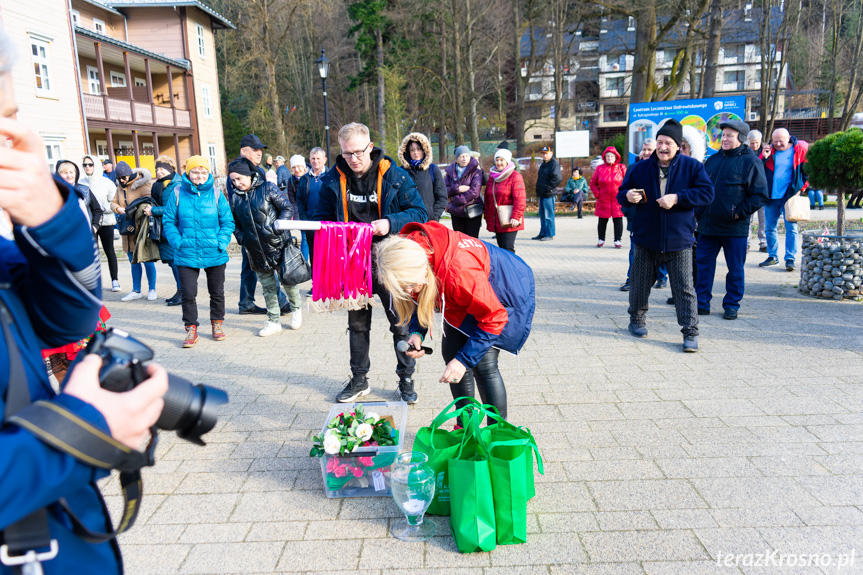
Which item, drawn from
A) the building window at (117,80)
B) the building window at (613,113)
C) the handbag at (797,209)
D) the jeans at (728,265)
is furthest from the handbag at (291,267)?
the building window at (613,113)

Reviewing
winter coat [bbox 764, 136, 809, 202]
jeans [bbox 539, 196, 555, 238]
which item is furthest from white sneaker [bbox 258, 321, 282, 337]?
jeans [bbox 539, 196, 555, 238]

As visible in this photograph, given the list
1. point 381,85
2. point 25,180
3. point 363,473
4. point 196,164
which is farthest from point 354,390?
point 381,85

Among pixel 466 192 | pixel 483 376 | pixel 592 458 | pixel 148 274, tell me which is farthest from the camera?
pixel 466 192

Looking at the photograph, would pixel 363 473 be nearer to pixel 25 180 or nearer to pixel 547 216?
pixel 25 180

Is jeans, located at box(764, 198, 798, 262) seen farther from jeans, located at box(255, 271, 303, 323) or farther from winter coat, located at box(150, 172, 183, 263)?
winter coat, located at box(150, 172, 183, 263)

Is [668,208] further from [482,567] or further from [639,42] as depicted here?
[639,42]

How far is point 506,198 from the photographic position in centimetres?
938

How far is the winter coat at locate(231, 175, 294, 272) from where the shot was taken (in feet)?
22.2

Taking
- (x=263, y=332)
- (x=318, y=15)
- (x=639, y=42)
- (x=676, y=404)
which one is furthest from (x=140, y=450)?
(x=318, y=15)

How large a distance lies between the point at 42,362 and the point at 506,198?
27.9ft

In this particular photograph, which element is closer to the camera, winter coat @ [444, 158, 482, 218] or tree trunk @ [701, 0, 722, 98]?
winter coat @ [444, 158, 482, 218]

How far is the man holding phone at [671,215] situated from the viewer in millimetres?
5926

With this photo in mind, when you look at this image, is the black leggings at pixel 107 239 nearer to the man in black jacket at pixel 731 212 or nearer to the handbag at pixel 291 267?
the handbag at pixel 291 267

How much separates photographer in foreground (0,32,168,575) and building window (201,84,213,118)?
1363 inches
